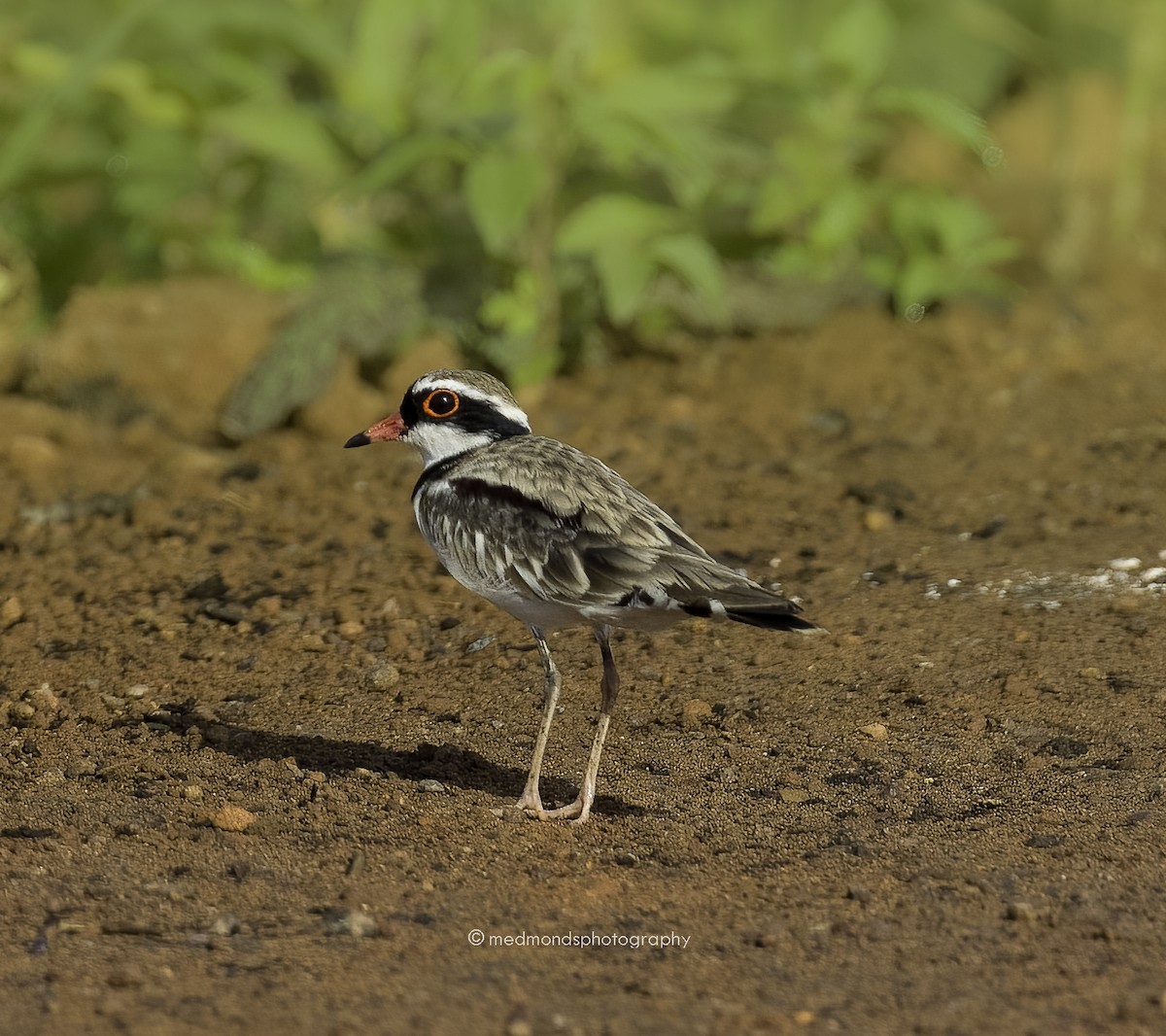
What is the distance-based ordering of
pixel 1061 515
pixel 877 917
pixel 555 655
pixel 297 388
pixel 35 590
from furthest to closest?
pixel 297 388 < pixel 1061 515 < pixel 35 590 < pixel 555 655 < pixel 877 917

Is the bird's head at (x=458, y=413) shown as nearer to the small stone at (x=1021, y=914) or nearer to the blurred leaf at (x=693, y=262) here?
the small stone at (x=1021, y=914)

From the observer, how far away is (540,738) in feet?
16.6

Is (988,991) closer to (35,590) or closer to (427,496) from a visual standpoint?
(427,496)

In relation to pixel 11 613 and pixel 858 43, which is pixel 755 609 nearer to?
pixel 11 613

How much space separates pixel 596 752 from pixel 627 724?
59 cm

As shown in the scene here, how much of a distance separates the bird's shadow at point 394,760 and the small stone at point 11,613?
4.05ft

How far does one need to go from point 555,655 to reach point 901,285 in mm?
3834

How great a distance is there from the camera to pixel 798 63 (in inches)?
357

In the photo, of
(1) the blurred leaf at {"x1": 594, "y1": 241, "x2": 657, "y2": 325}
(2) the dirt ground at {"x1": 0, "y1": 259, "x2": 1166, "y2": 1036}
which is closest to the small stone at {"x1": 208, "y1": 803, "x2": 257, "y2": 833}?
(2) the dirt ground at {"x1": 0, "y1": 259, "x2": 1166, "y2": 1036}

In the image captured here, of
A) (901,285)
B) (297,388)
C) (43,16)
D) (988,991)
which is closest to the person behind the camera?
(988,991)

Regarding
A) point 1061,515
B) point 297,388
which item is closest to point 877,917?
point 1061,515

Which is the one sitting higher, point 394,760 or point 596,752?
point 596,752

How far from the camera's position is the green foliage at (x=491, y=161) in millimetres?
8141

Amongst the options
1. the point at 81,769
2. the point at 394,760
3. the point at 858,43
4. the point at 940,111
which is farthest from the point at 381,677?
the point at 858,43
